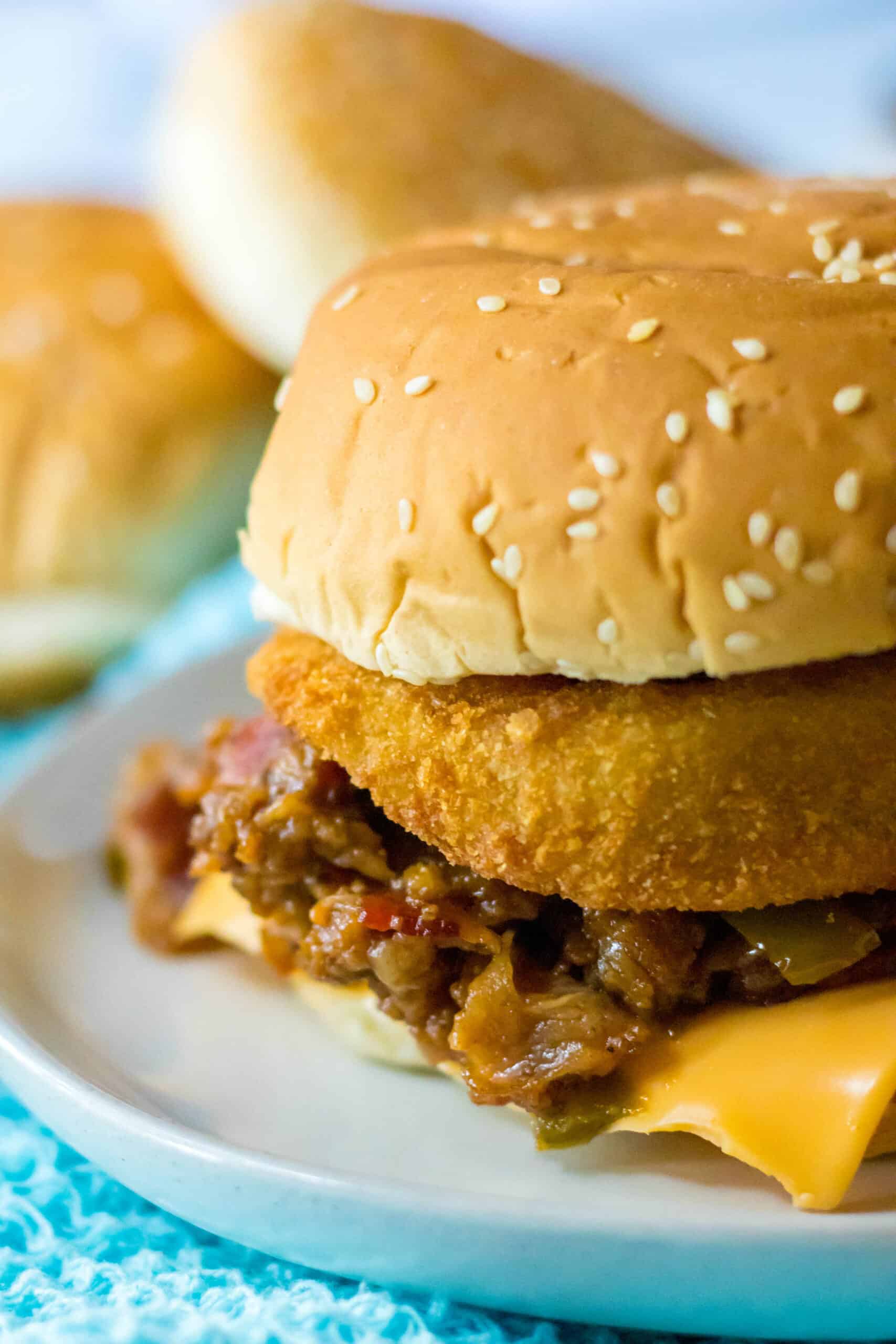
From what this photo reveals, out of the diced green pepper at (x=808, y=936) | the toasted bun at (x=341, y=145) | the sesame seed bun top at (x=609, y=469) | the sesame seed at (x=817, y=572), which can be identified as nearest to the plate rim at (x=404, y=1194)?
the diced green pepper at (x=808, y=936)

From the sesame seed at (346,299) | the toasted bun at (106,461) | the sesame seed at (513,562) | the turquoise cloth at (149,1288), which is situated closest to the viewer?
the turquoise cloth at (149,1288)

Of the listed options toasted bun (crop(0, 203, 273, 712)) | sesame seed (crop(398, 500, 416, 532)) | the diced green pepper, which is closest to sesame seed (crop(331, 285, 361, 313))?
sesame seed (crop(398, 500, 416, 532))

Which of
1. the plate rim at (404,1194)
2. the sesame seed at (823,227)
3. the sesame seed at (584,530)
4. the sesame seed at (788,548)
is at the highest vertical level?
the sesame seed at (823,227)

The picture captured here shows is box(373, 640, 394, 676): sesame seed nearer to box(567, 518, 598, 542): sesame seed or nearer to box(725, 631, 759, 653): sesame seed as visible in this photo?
box(567, 518, 598, 542): sesame seed

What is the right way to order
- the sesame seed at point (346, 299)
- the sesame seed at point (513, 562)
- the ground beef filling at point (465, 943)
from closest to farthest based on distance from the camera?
the sesame seed at point (513, 562), the ground beef filling at point (465, 943), the sesame seed at point (346, 299)

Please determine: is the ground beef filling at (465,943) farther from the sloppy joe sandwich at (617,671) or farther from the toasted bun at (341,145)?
the toasted bun at (341,145)

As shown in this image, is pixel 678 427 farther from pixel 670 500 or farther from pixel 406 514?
pixel 406 514

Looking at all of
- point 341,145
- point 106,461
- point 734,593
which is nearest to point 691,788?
point 734,593

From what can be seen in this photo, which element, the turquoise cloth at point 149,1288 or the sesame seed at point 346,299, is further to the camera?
the sesame seed at point 346,299

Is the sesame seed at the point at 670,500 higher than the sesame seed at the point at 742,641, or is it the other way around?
the sesame seed at the point at 670,500
